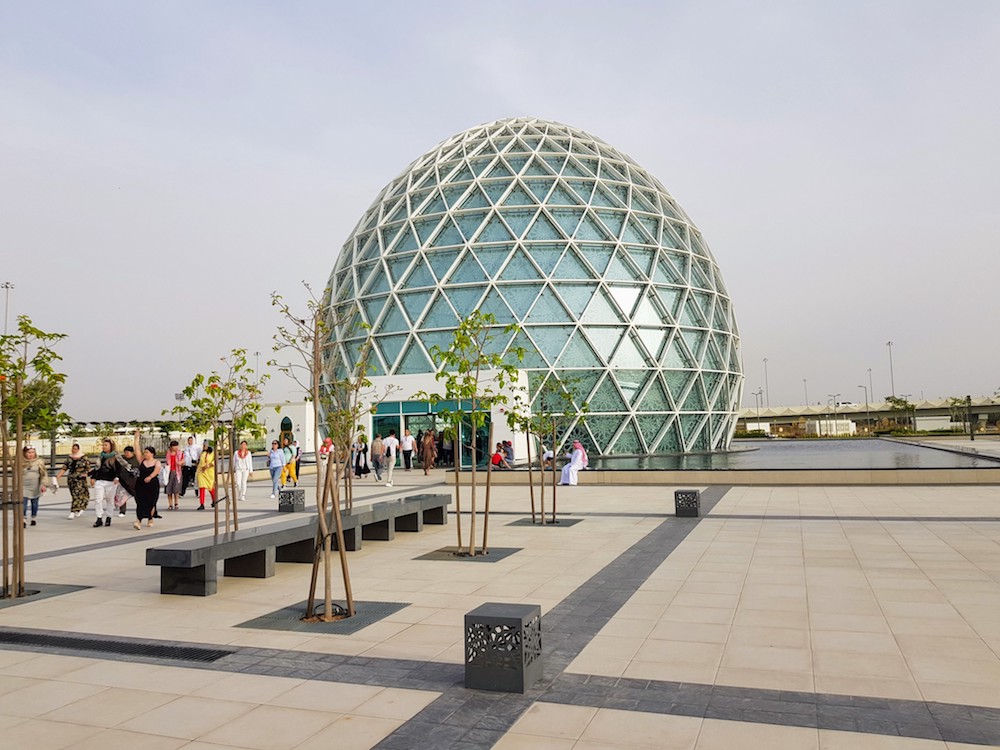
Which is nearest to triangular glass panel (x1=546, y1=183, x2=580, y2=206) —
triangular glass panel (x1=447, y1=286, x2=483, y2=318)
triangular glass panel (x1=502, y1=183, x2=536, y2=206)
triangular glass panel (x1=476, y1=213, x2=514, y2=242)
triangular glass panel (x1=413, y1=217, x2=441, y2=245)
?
triangular glass panel (x1=502, y1=183, x2=536, y2=206)

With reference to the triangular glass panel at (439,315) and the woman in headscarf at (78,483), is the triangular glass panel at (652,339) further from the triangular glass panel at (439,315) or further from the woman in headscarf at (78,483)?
the woman in headscarf at (78,483)

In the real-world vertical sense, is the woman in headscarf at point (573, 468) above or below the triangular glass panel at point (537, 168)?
below

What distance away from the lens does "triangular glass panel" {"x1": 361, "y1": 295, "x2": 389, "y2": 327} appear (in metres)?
34.1

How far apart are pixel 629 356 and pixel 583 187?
8.66 m

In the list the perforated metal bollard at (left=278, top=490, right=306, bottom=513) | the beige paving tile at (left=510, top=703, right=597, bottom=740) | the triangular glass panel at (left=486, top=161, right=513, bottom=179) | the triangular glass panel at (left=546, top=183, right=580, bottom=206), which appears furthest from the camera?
the triangular glass panel at (left=486, top=161, right=513, bottom=179)

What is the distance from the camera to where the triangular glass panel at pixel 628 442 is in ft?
105

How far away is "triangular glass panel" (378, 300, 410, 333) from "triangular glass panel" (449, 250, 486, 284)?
108 inches

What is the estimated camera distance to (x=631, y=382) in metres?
31.8

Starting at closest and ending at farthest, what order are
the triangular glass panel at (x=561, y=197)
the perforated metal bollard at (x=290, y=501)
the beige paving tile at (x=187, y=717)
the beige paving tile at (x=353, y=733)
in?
1. the beige paving tile at (x=353, y=733)
2. the beige paving tile at (x=187, y=717)
3. the perforated metal bollard at (x=290, y=501)
4. the triangular glass panel at (x=561, y=197)

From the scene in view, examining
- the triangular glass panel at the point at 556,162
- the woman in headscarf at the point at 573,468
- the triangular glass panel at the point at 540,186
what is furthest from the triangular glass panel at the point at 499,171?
the woman in headscarf at the point at 573,468

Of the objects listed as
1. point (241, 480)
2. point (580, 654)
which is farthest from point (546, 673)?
point (241, 480)

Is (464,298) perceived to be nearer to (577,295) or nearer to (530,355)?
(530,355)

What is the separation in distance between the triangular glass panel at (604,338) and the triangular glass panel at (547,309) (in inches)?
49.1

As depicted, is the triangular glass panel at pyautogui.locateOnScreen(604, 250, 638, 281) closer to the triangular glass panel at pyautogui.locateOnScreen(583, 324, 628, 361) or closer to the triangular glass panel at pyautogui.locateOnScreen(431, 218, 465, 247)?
the triangular glass panel at pyautogui.locateOnScreen(583, 324, 628, 361)
